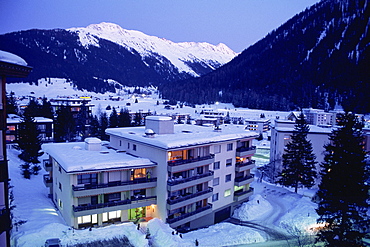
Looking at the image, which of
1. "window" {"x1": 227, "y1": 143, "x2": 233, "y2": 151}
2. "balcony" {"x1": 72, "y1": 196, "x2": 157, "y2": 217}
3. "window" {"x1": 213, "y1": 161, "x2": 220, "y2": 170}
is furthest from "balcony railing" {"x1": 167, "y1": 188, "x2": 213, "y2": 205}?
"window" {"x1": 227, "y1": 143, "x2": 233, "y2": 151}

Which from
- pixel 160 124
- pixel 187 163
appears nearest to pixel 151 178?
pixel 187 163

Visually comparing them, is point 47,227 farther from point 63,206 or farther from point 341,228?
point 341,228

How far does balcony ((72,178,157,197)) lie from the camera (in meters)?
25.5

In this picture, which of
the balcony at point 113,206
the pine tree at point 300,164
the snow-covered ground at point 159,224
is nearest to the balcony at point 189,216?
the snow-covered ground at point 159,224

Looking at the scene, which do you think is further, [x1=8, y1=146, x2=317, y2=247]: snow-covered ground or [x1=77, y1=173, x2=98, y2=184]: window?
[x1=77, y1=173, x2=98, y2=184]: window

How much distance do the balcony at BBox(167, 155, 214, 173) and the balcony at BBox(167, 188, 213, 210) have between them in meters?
3.35

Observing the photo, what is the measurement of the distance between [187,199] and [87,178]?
11239 millimetres

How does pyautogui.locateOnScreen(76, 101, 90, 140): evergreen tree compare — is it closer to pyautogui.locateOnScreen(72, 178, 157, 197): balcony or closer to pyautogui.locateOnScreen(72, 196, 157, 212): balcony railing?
pyautogui.locateOnScreen(72, 178, 157, 197): balcony

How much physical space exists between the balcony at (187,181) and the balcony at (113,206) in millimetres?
2852

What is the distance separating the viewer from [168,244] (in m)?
23.8

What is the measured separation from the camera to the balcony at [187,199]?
28922 millimetres

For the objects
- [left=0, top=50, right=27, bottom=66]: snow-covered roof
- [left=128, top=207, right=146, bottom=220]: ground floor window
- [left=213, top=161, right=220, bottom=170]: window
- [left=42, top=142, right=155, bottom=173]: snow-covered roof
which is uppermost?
[left=0, top=50, right=27, bottom=66]: snow-covered roof

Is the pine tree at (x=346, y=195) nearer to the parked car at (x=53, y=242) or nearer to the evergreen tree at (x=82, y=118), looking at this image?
the parked car at (x=53, y=242)

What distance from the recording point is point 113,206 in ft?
88.7
